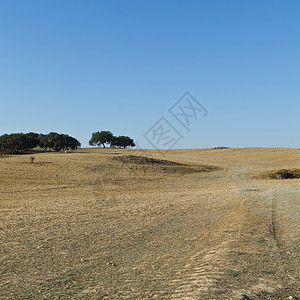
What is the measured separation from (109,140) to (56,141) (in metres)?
31.2

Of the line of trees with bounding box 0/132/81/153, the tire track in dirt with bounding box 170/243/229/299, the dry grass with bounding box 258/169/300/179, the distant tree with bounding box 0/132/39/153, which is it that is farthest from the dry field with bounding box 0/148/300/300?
the line of trees with bounding box 0/132/81/153

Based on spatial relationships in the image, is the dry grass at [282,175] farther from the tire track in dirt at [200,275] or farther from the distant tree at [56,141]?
the distant tree at [56,141]

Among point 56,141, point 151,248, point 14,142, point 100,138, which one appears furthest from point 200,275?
point 100,138

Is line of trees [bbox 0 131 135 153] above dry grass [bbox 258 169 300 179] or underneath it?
above

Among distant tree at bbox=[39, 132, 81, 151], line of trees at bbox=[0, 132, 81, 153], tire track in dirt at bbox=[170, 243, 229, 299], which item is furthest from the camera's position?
distant tree at bbox=[39, 132, 81, 151]

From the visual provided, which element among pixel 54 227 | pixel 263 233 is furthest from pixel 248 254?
pixel 54 227

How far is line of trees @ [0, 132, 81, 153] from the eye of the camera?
167 feet

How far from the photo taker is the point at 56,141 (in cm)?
5894

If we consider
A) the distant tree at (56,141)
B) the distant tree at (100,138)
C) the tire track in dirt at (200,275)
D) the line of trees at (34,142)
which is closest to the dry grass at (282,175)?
the tire track in dirt at (200,275)

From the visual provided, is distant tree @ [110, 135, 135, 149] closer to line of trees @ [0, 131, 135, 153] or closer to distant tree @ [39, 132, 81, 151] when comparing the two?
line of trees @ [0, 131, 135, 153]

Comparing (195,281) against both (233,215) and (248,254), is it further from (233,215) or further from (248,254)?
(233,215)

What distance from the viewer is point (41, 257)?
22.8 feet

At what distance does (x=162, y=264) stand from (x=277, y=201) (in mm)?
9825

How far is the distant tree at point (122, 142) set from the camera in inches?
3623
